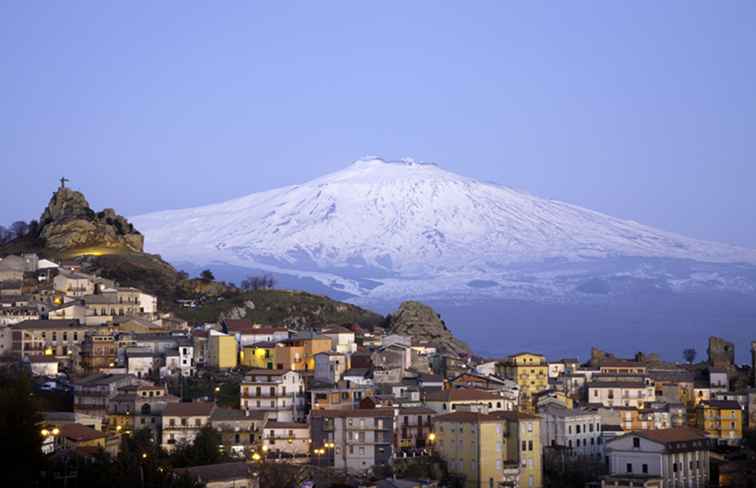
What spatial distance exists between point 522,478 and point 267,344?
39.8ft

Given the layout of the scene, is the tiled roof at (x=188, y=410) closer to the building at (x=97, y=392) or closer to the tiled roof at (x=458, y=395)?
the building at (x=97, y=392)

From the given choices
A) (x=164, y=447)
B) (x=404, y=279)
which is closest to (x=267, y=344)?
(x=164, y=447)

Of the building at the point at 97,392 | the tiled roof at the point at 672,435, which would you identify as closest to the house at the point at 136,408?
the building at the point at 97,392

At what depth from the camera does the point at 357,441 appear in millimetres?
36469

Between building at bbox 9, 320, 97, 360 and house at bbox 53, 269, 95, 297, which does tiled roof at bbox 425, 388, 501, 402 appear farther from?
house at bbox 53, 269, 95, 297

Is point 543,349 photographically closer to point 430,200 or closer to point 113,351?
point 430,200

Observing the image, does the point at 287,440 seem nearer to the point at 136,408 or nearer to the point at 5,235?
the point at 136,408

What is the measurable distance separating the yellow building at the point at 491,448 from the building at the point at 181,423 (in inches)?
219

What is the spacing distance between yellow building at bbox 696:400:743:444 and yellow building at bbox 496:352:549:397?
5247 millimetres

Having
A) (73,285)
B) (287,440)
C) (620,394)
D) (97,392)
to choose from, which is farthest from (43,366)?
(620,394)

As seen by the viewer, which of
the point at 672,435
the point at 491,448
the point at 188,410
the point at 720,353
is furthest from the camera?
the point at 720,353

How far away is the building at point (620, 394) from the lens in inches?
1754

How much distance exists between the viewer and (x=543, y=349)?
3236 inches

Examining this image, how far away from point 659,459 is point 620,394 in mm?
8166
